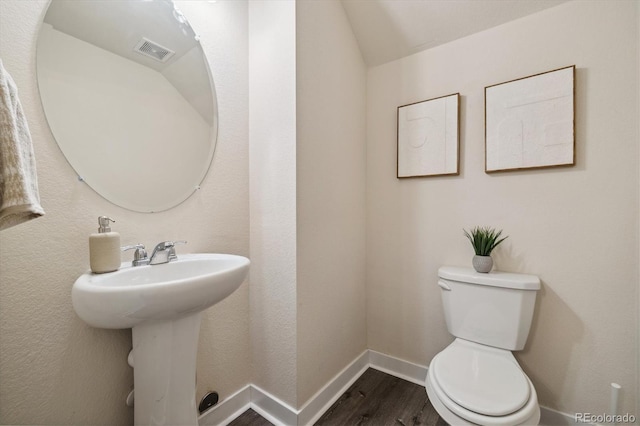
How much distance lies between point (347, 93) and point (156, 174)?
1087 millimetres

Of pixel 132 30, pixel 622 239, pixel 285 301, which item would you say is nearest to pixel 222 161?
pixel 132 30

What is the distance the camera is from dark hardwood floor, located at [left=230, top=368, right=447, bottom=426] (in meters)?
1.22

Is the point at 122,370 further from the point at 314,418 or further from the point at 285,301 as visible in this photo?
the point at 314,418

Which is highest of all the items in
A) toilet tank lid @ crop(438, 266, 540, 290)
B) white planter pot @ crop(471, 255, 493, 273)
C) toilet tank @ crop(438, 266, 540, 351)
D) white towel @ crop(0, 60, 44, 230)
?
white towel @ crop(0, 60, 44, 230)

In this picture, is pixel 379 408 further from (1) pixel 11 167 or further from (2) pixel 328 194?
(1) pixel 11 167

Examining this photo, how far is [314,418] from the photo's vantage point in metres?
1.24

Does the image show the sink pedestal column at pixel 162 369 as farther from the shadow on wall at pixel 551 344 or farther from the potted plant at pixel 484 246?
the shadow on wall at pixel 551 344

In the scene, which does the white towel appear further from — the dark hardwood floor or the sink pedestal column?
the dark hardwood floor

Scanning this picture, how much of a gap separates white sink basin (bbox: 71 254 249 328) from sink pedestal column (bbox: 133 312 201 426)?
126 mm

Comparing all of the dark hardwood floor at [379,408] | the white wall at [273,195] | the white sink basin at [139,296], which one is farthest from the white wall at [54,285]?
the dark hardwood floor at [379,408]

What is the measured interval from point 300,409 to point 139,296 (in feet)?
3.05

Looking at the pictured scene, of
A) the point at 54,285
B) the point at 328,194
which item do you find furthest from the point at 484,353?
the point at 54,285

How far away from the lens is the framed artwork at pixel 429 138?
4.63 ft

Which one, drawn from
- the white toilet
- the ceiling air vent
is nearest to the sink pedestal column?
the white toilet
